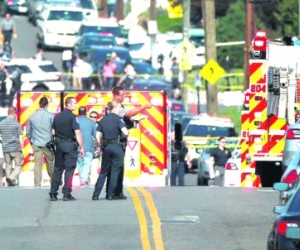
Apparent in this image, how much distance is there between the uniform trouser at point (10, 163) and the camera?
25.8m

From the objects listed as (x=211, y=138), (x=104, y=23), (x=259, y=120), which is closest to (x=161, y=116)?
(x=259, y=120)

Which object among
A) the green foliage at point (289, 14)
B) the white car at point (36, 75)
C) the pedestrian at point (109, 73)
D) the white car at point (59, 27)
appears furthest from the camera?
the white car at point (59, 27)

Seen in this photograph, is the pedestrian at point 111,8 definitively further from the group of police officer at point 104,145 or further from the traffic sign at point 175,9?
the group of police officer at point 104,145

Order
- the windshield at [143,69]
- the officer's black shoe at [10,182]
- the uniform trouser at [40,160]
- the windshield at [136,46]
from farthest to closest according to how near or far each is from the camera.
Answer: the windshield at [136,46], the windshield at [143,69], the officer's black shoe at [10,182], the uniform trouser at [40,160]

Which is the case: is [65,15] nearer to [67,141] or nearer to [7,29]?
[7,29]

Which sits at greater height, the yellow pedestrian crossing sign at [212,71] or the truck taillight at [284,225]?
the truck taillight at [284,225]

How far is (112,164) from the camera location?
19859mm

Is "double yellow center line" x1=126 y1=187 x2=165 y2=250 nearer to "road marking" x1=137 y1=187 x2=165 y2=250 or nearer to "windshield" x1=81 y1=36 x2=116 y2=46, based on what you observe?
"road marking" x1=137 y1=187 x2=165 y2=250

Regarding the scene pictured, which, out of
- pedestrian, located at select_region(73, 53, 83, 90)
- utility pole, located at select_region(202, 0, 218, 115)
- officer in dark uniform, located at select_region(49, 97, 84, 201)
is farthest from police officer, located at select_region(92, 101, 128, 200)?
pedestrian, located at select_region(73, 53, 83, 90)

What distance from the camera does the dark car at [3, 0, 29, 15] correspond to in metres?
67.1

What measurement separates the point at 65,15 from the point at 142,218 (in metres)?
40.6

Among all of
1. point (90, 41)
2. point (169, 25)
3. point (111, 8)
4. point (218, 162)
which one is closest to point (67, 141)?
point (218, 162)

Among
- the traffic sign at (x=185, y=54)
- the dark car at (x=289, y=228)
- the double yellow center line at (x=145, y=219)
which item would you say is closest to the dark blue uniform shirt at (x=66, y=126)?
the double yellow center line at (x=145, y=219)

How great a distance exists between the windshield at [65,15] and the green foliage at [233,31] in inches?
378
